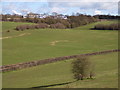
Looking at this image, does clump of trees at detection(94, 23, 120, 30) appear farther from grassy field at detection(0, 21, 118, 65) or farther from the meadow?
the meadow

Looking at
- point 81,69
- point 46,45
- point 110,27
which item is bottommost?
point 46,45

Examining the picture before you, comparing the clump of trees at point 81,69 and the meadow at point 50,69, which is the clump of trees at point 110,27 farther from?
the clump of trees at point 81,69

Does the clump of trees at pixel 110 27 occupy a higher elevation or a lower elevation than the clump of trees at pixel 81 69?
higher

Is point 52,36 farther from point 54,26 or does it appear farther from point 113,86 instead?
point 113,86

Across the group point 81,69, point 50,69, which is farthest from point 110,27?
point 81,69

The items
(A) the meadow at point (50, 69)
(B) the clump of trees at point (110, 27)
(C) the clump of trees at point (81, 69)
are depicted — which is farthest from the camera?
(B) the clump of trees at point (110, 27)

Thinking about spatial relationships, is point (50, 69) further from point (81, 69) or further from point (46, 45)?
point (46, 45)

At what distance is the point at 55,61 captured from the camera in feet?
138

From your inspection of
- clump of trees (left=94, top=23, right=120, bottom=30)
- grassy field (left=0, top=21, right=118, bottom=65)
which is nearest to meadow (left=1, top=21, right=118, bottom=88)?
grassy field (left=0, top=21, right=118, bottom=65)

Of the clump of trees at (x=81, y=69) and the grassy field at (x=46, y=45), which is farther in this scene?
the grassy field at (x=46, y=45)

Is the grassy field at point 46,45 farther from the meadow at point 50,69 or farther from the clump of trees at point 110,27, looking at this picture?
the clump of trees at point 110,27

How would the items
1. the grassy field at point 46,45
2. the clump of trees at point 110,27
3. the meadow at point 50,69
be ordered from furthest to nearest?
the clump of trees at point 110,27 → the grassy field at point 46,45 → the meadow at point 50,69

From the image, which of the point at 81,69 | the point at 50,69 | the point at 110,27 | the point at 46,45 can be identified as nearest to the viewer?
the point at 81,69

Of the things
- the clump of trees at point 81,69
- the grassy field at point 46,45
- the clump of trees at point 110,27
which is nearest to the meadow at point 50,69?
the grassy field at point 46,45
